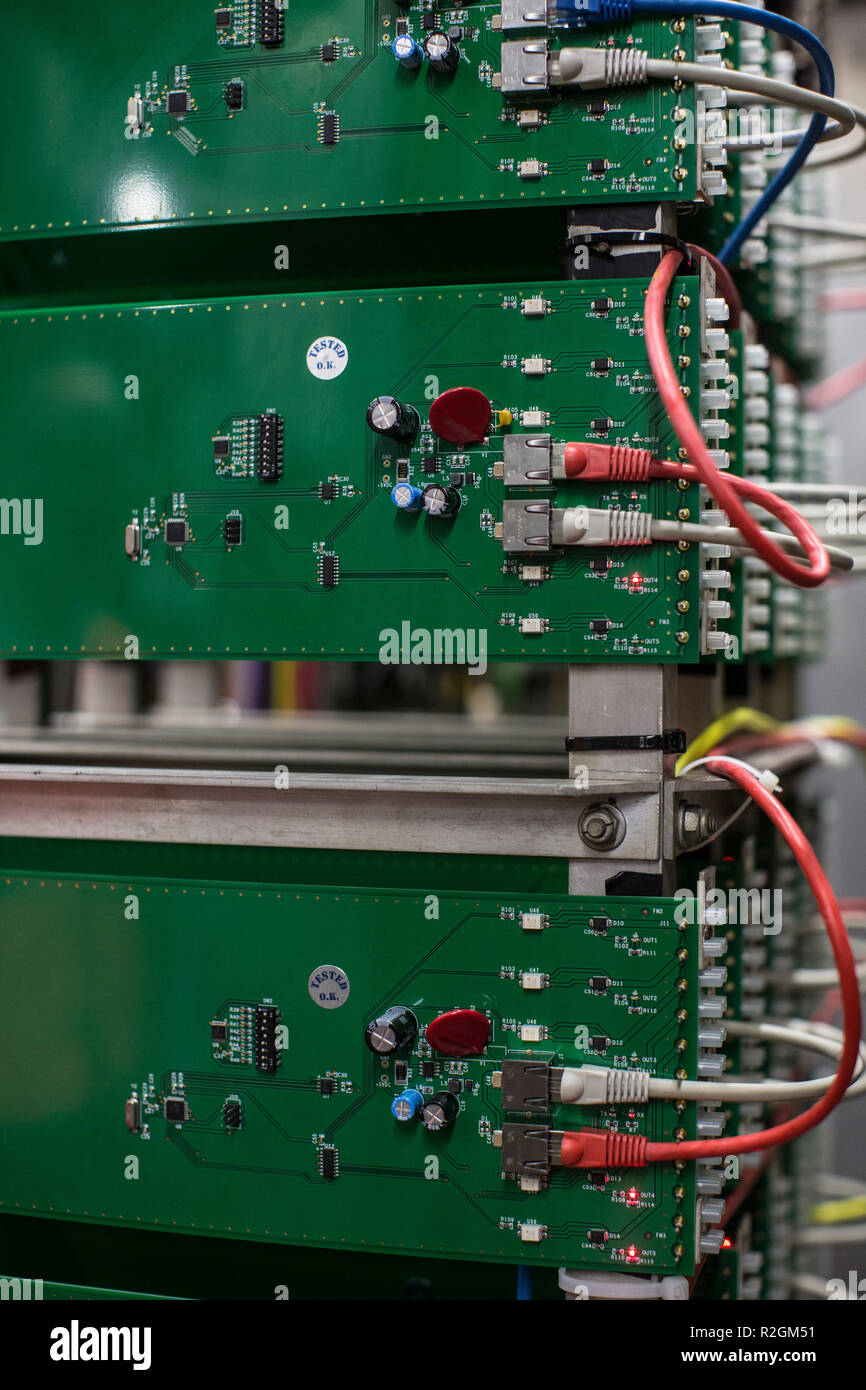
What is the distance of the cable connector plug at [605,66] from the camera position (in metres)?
2.23

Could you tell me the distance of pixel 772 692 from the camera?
423 centimetres

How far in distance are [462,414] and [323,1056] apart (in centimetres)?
135

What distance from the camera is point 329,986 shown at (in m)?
2.38

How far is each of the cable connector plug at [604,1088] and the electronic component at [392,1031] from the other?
32 centimetres

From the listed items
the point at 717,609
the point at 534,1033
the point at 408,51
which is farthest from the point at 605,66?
the point at 534,1033

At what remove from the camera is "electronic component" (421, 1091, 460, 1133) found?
2.27 metres

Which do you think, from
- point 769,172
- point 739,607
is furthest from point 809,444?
point 739,607

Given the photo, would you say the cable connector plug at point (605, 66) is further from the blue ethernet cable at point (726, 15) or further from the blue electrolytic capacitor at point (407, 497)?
the blue electrolytic capacitor at point (407, 497)

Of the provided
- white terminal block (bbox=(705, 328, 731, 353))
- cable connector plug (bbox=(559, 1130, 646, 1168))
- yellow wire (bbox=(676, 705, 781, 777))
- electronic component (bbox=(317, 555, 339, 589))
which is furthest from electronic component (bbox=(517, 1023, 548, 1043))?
white terminal block (bbox=(705, 328, 731, 353))

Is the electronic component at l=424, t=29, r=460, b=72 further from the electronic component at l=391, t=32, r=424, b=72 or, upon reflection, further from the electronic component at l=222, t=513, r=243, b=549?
the electronic component at l=222, t=513, r=243, b=549

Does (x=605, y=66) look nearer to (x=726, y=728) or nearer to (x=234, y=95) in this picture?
(x=234, y=95)

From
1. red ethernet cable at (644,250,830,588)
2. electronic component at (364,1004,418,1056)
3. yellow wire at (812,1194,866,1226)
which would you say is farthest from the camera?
yellow wire at (812,1194,866,1226)

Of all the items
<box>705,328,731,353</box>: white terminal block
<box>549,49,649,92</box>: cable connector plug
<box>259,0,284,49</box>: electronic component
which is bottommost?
<box>705,328,731,353</box>: white terminal block

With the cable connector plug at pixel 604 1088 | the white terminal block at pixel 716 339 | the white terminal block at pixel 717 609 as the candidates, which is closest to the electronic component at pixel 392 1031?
the cable connector plug at pixel 604 1088
